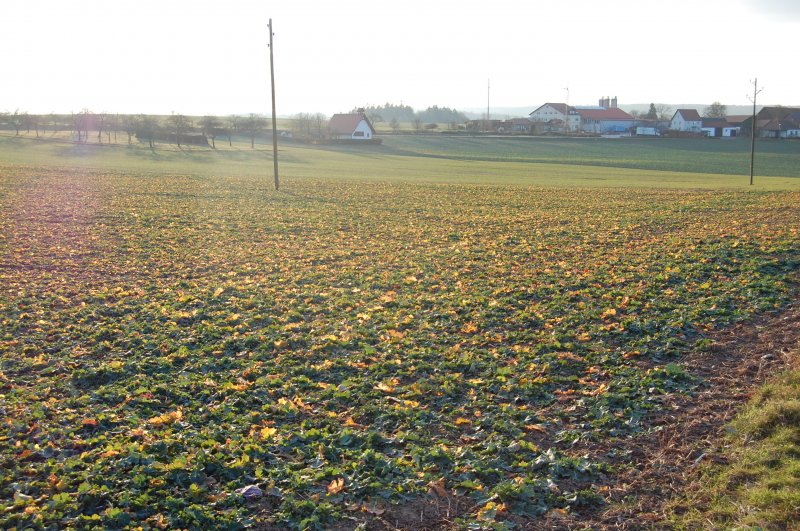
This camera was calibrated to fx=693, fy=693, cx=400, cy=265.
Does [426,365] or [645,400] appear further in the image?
[426,365]

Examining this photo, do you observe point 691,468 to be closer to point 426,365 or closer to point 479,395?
point 479,395

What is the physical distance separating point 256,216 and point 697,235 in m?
15.0

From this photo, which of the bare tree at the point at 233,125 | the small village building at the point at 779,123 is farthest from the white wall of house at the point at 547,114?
the bare tree at the point at 233,125

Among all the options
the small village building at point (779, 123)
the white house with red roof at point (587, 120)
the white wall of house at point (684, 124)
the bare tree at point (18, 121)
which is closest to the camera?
the bare tree at point (18, 121)

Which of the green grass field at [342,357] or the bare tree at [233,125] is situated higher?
the bare tree at [233,125]

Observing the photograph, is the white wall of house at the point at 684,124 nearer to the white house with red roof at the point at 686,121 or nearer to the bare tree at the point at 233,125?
the white house with red roof at the point at 686,121

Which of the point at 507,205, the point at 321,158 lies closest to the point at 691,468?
the point at 507,205

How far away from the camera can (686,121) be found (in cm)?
13425

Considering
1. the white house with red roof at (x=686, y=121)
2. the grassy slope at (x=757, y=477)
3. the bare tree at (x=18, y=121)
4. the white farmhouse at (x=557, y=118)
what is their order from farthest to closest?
the white farmhouse at (x=557, y=118) < the white house with red roof at (x=686, y=121) < the bare tree at (x=18, y=121) < the grassy slope at (x=757, y=477)

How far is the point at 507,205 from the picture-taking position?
30.3 meters

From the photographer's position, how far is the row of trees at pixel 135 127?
8988 centimetres

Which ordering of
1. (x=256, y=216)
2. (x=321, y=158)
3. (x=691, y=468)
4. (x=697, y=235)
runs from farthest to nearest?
(x=321, y=158) < (x=256, y=216) < (x=697, y=235) < (x=691, y=468)

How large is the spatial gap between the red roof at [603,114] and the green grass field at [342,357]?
126 metres

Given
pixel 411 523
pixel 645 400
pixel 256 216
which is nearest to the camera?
pixel 411 523
